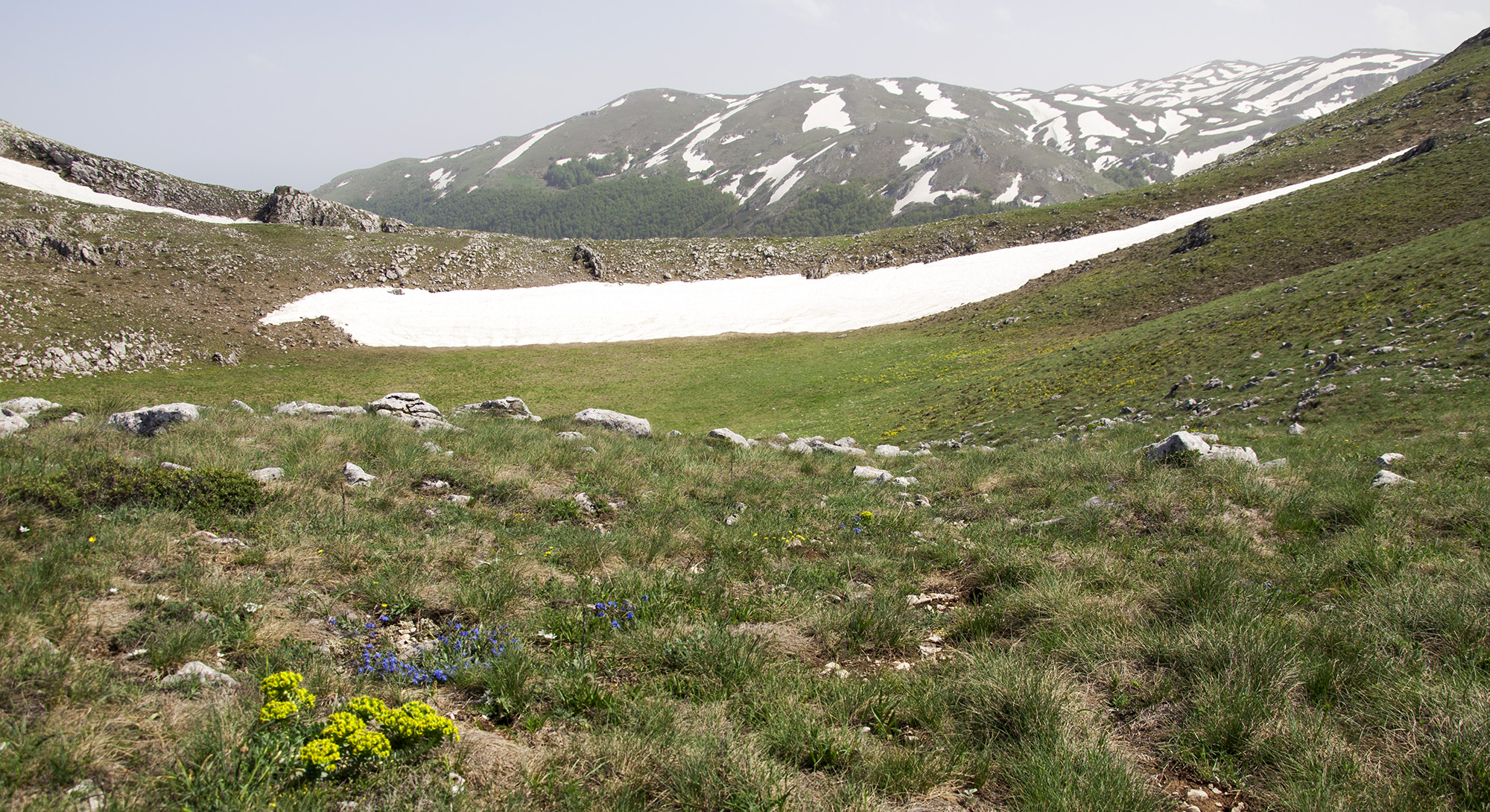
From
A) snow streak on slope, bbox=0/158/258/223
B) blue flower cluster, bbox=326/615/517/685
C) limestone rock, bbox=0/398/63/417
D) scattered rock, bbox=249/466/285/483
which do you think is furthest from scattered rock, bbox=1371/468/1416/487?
snow streak on slope, bbox=0/158/258/223

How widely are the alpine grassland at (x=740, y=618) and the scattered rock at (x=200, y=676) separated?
2 cm

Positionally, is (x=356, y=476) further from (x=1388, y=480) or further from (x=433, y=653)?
(x=1388, y=480)

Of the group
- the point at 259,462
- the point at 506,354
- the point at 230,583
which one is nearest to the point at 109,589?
the point at 230,583

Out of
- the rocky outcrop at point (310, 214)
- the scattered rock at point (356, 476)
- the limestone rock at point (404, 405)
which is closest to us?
the scattered rock at point (356, 476)

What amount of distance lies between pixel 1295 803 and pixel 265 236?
74.9 meters

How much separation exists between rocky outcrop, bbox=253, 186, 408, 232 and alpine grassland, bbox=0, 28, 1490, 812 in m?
63.5

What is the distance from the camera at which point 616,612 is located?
568cm

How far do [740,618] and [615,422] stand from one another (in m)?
12.3

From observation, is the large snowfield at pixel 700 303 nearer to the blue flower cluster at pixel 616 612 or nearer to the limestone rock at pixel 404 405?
the limestone rock at pixel 404 405

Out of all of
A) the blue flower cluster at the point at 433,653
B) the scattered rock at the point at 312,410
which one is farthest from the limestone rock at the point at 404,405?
the blue flower cluster at the point at 433,653

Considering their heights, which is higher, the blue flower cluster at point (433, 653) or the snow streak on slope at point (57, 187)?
the snow streak on slope at point (57, 187)

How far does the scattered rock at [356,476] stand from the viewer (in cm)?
882

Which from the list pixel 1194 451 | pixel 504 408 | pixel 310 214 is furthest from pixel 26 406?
pixel 310 214

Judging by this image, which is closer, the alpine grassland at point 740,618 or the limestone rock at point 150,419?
the alpine grassland at point 740,618
